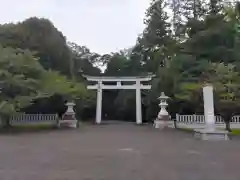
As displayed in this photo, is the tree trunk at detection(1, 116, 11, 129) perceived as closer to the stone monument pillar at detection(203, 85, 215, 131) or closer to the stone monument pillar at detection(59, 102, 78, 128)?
the stone monument pillar at detection(59, 102, 78, 128)

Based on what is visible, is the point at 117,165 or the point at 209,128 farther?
the point at 209,128

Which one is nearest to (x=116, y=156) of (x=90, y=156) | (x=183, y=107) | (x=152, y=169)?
(x=90, y=156)

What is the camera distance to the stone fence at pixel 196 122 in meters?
18.6

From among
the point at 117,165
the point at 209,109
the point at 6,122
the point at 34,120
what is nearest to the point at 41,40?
the point at 34,120

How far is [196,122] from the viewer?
779 inches

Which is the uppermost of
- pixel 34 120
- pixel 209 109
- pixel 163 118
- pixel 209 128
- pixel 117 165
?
pixel 209 109

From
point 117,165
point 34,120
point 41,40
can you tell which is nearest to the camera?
point 117,165

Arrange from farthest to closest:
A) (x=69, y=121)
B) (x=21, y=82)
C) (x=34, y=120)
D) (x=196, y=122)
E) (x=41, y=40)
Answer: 1. (x=41, y=40)
2. (x=69, y=121)
3. (x=34, y=120)
4. (x=196, y=122)
5. (x=21, y=82)

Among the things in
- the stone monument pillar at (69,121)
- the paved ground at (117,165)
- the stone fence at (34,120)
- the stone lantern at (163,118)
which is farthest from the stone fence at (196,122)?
the paved ground at (117,165)

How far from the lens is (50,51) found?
990 inches

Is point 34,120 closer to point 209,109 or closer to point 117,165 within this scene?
point 209,109

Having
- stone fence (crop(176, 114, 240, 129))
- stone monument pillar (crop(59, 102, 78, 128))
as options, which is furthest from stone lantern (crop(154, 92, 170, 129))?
stone monument pillar (crop(59, 102, 78, 128))

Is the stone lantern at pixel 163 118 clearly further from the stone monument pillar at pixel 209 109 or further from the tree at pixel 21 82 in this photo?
the stone monument pillar at pixel 209 109

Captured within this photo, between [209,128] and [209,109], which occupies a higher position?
[209,109]
